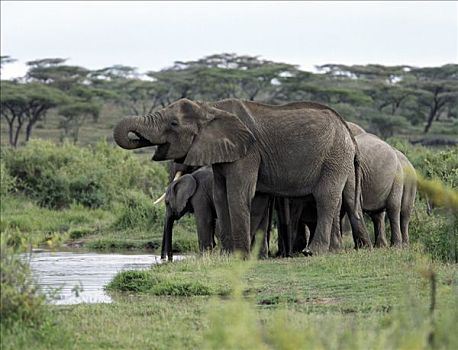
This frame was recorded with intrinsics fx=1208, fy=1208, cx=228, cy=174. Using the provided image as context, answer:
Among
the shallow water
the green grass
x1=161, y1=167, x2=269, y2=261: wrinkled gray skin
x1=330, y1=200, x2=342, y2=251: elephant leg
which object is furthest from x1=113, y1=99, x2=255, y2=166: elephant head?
the green grass

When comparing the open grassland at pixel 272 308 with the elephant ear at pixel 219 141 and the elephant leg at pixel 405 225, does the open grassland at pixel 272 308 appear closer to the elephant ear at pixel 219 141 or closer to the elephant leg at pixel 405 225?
the elephant ear at pixel 219 141

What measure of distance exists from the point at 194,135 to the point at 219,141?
0.30 m

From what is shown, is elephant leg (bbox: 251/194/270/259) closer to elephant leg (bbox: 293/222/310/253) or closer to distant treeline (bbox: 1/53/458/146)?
elephant leg (bbox: 293/222/310/253)

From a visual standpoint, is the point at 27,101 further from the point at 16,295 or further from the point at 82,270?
the point at 16,295

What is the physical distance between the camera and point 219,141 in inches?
543

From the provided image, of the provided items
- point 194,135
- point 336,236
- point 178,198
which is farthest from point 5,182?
point 194,135

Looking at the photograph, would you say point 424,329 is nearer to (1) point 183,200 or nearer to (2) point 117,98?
(1) point 183,200

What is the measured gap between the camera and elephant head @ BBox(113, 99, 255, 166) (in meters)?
13.5

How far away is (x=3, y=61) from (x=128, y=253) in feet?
155

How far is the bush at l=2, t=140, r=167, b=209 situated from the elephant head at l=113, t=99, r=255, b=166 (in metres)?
10.9

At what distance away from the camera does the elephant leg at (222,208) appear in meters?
14.2

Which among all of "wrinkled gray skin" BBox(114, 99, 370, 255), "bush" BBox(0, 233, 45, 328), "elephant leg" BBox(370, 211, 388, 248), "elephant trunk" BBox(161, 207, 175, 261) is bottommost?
"elephant leg" BBox(370, 211, 388, 248)

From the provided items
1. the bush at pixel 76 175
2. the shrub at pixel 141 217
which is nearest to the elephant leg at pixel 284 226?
the shrub at pixel 141 217

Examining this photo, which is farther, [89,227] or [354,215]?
[89,227]
